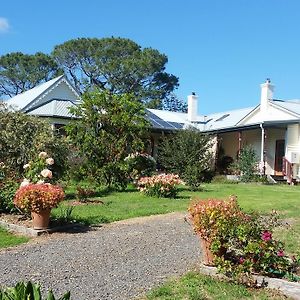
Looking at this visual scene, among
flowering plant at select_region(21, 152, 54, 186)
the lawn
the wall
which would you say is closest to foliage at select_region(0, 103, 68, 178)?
the lawn

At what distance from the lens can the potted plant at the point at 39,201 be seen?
9211mm

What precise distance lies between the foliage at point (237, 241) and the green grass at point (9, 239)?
3748 millimetres

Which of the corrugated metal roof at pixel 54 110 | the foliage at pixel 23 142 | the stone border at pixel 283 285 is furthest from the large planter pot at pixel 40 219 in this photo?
the corrugated metal roof at pixel 54 110

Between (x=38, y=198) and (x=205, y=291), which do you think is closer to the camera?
(x=205, y=291)

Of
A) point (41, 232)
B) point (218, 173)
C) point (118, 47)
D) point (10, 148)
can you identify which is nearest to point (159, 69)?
point (118, 47)

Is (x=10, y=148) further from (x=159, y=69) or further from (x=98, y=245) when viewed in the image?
(x=159, y=69)

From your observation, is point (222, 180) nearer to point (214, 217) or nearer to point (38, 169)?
point (38, 169)

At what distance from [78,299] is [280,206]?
1034 centimetres

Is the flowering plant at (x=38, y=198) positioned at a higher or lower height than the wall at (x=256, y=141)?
lower

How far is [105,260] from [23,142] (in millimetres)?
8788

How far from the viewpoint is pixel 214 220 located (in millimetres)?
6070

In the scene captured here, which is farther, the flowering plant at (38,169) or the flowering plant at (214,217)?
the flowering plant at (38,169)

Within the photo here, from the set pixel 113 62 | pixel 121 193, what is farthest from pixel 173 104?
pixel 121 193

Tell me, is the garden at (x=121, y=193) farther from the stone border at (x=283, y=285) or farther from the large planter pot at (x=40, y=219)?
the stone border at (x=283, y=285)
